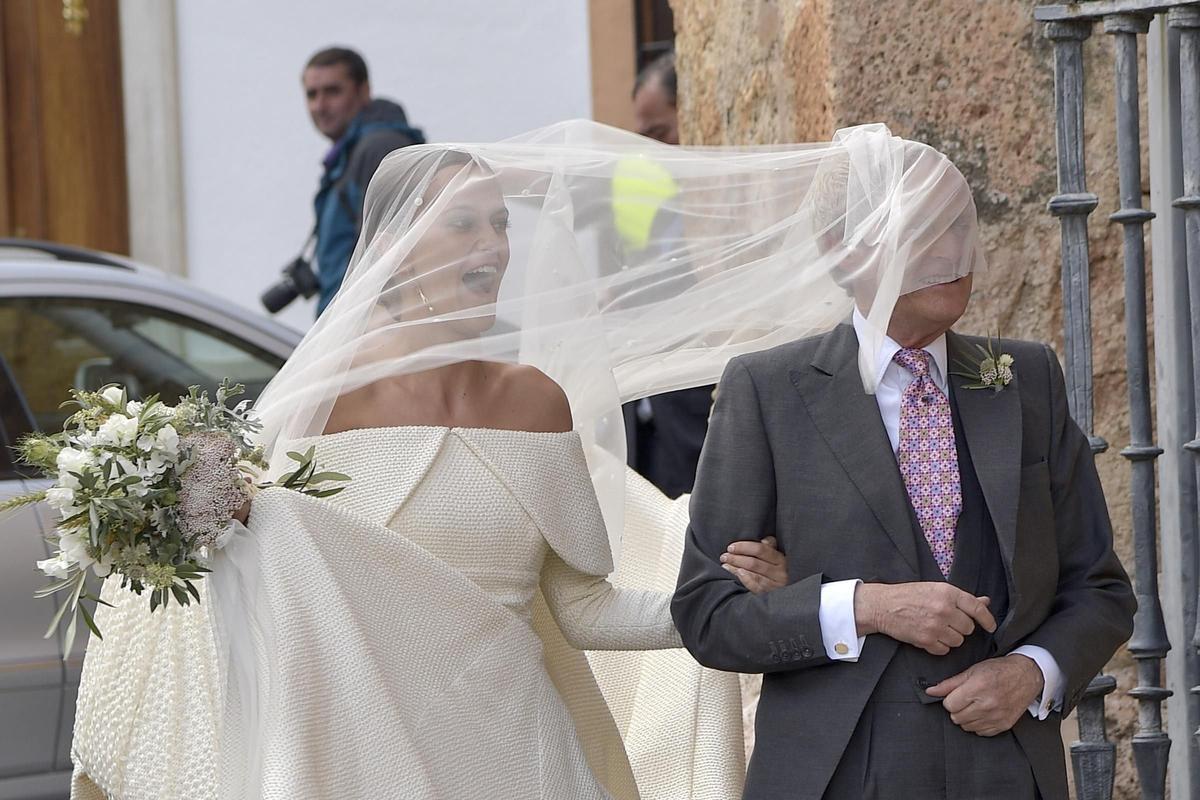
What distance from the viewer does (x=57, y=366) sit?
5039mm

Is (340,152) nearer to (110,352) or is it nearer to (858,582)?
(110,352)

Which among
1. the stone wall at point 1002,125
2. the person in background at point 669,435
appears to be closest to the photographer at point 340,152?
Result: the person in background at point 669,435

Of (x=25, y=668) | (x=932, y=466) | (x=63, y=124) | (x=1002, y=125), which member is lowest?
(x=25, y=668)

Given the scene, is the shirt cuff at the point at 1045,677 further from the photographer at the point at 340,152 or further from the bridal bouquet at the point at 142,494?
the photographer at the point at 340,152

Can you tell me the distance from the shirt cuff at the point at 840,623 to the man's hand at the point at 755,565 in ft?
0.35

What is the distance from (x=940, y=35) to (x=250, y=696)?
207cm

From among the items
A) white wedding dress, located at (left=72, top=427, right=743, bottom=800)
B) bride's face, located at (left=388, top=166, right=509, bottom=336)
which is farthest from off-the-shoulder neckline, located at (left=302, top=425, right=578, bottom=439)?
bride's face, located at (left=388, top=166, right=509, bottom=336)

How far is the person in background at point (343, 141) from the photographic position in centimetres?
632

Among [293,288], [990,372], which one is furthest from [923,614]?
[293,288]

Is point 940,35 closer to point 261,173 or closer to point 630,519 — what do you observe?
point 630,519

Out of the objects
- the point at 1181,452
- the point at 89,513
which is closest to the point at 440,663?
the point at 89,513

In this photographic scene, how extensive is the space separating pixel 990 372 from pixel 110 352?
3.05 meters

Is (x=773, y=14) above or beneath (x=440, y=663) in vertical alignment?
above

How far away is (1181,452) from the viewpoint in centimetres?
357
